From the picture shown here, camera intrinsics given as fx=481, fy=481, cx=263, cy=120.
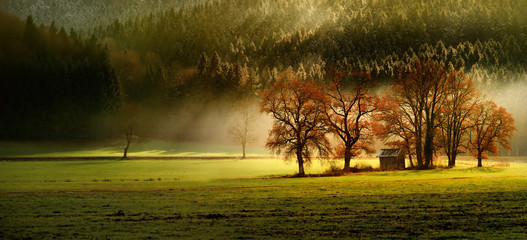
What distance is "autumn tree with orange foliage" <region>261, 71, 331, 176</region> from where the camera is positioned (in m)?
55.1

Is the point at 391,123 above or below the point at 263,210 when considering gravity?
above

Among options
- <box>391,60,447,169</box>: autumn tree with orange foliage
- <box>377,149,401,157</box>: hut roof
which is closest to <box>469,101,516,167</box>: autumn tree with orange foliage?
<box>391,60,447,169</box>: autumn tree with orange foliage

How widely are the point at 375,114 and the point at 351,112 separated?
128 inches

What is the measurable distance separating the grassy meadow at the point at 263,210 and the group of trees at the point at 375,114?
37.9ft

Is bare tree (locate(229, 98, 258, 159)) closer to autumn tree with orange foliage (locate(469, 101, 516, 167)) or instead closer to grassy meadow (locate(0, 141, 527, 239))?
autumn tree with orange foliage (locate(469, 101, 516, 167))

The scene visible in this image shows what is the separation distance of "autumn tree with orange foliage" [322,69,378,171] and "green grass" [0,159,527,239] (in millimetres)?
16358

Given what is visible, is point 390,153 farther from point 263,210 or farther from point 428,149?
point 263,210

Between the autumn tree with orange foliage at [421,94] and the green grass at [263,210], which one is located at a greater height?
the autumn tree with orange foliage at [421,94]

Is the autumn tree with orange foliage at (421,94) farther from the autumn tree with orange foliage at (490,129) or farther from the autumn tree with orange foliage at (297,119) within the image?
the autumn tree with orange foliage at (297,119)

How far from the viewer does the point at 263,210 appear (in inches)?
1067

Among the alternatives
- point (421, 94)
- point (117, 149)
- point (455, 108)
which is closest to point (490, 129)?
point (455, 108)

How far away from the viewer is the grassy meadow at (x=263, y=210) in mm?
20406

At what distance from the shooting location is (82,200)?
3275 centimetres

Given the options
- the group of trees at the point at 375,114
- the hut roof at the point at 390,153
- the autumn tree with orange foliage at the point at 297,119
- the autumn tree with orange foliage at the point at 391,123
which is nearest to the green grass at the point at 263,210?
the autumn tree with orange foliage at the point at 297,119
